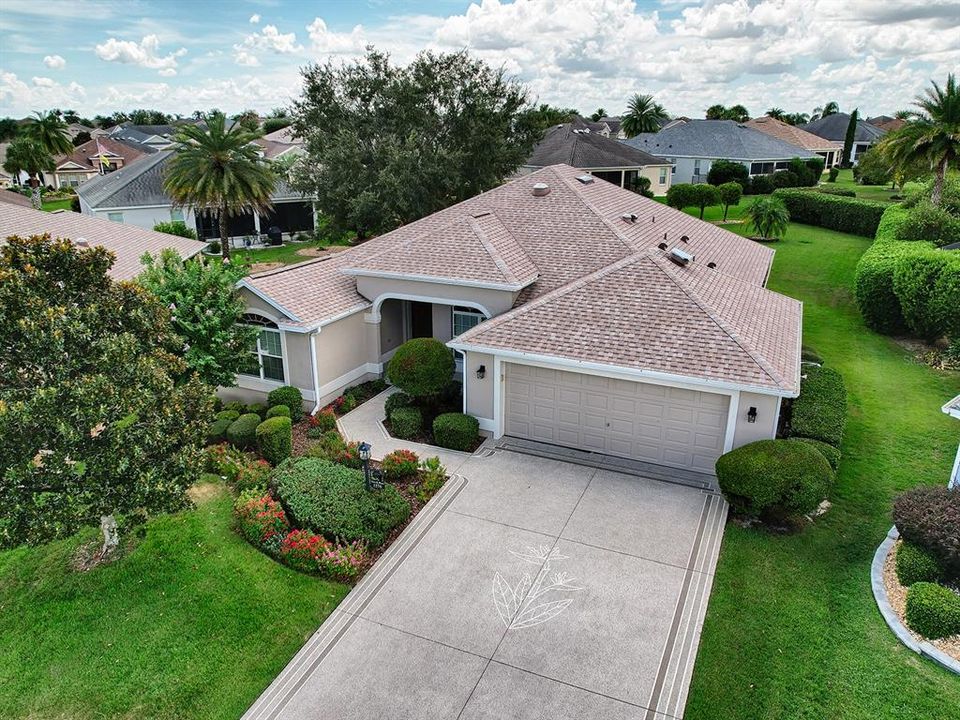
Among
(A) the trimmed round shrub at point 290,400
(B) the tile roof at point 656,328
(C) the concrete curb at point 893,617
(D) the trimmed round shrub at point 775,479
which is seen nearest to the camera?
(C) the concrete curb at point 893,617

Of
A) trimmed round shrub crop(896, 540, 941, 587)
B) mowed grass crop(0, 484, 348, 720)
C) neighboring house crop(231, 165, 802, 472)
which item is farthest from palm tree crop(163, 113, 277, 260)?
trimmed round shrub crop(896, 540, 941, 587)

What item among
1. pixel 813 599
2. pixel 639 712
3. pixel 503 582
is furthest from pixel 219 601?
pixel 813 599

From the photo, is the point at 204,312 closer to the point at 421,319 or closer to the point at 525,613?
the point at 421,319

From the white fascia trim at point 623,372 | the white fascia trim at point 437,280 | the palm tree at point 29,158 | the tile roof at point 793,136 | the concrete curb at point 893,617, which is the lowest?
the concrete curb at point 893,617

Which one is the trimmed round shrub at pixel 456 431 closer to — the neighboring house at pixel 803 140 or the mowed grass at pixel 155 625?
the mowed grass at pixel 155 625

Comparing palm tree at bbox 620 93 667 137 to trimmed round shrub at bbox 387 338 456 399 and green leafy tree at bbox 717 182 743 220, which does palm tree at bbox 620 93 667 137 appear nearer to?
green leafy tree at bbox 717 182 743 220

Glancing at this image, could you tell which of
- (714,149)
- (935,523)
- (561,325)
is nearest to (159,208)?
(561,325)

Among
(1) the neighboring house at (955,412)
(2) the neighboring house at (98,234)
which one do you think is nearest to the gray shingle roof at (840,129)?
(2) the neighboring house at (98,234)
